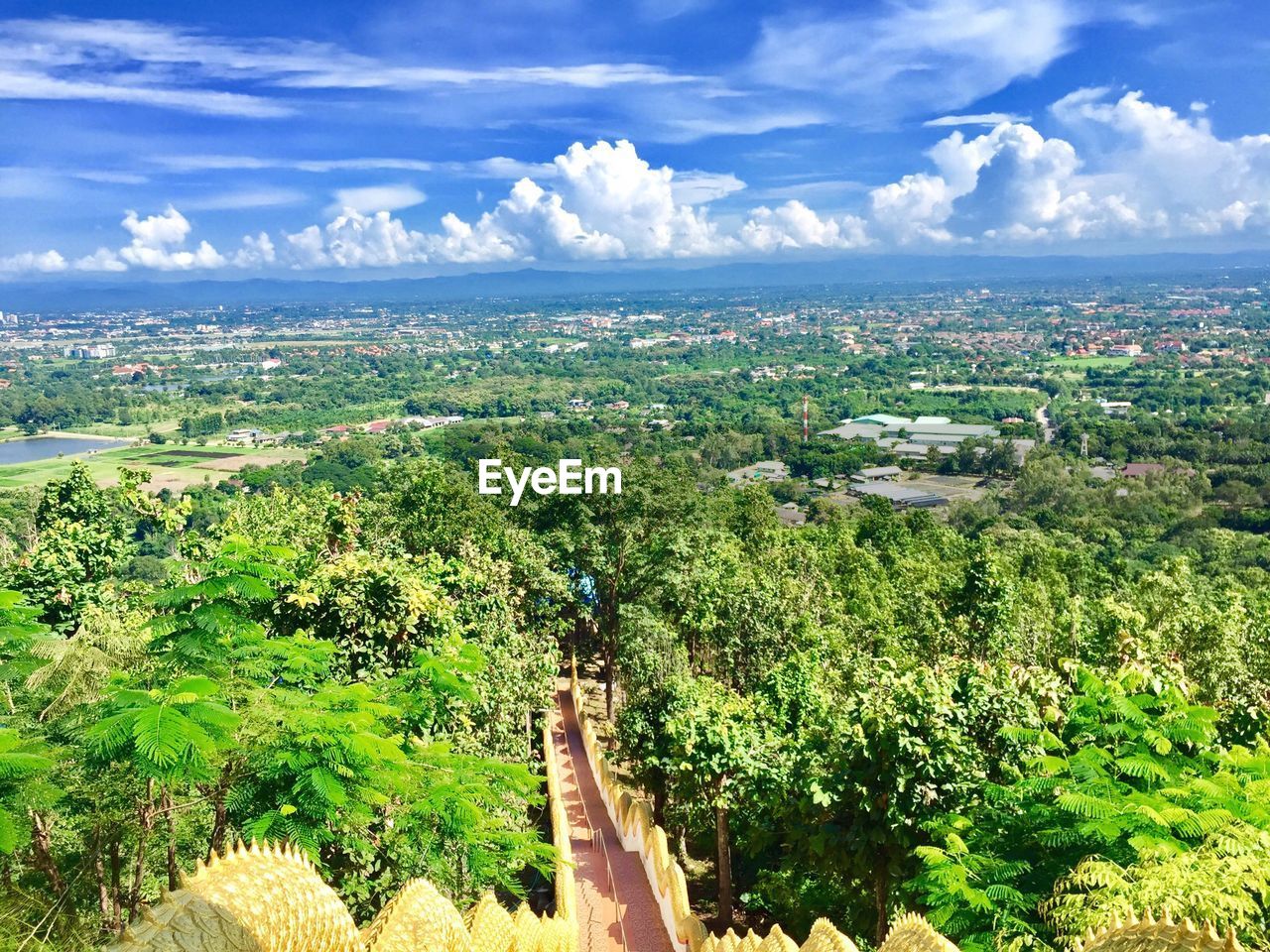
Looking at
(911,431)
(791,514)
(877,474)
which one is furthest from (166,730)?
(911,431)

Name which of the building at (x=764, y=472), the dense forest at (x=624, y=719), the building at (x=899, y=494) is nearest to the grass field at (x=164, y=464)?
the building at (x=764, y=472)

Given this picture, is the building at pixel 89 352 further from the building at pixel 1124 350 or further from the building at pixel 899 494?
the building at pixel 1124 350

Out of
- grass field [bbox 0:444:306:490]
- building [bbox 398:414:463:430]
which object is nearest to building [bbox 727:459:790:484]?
building [bbox 398:414:463:430]

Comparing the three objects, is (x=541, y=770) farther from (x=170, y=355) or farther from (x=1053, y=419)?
(x=170, y=355)

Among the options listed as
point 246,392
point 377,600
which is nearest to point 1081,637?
point 377,600

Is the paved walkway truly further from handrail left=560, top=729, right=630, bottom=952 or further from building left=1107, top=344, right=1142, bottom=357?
building left=1107, top=344, right=1142, bottom=357

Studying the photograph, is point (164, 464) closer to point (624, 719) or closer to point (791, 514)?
point (791, 514)
